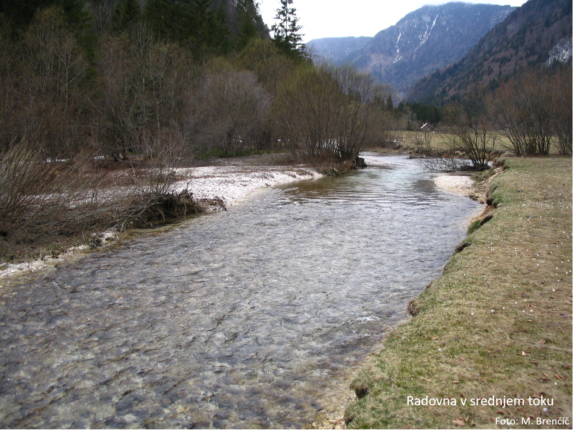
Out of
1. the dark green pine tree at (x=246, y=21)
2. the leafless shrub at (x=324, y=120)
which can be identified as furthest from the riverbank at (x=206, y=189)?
the dark green pine tree at (x=246, y=21)

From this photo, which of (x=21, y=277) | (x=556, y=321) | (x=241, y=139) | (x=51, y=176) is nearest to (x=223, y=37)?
(x=241, y=139)

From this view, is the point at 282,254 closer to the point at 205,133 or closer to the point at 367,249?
the point at 367,249

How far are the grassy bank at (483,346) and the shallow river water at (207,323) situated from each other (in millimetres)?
699

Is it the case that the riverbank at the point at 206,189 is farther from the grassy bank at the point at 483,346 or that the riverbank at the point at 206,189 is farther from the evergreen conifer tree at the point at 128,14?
the evergreen conifer tree at the point at 128,14

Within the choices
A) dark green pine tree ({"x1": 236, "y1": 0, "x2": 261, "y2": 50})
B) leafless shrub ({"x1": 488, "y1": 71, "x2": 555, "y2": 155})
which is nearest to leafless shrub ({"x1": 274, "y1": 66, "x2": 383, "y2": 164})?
leafless shrub ({"x1": 488, "y1": 71, "x2": 555, "y2": 155})

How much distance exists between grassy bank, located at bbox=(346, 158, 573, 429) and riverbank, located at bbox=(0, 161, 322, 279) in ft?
27.2

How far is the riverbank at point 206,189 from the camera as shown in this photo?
368 inches

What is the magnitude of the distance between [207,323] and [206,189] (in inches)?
530

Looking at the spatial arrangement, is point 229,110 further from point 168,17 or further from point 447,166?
point 168,17

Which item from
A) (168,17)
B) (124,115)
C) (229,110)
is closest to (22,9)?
(124,115)

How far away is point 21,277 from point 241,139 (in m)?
33.6

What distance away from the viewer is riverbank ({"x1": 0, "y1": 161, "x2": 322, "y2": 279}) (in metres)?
9.34

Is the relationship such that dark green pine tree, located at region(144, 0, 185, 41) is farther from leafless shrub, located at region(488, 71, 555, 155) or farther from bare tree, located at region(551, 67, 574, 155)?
bare tree, located at region(551, 67, 574, 155)

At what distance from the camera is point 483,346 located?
4.79 meters
